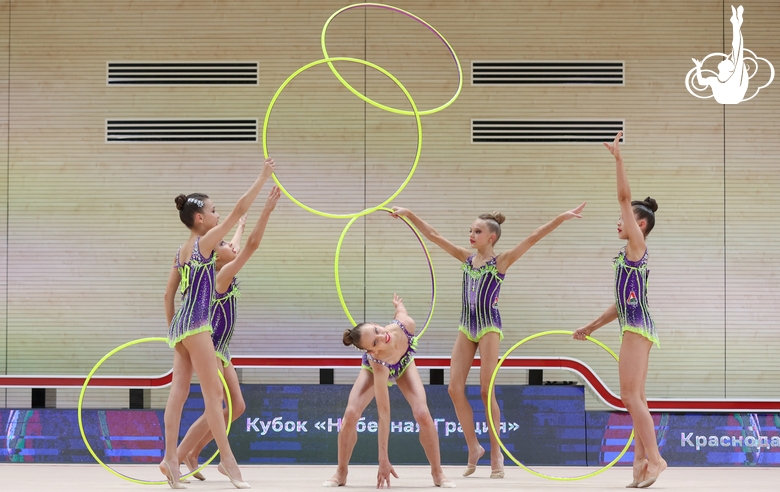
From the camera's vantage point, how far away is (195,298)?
18.1 feet

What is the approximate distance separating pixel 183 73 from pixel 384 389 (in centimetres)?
496

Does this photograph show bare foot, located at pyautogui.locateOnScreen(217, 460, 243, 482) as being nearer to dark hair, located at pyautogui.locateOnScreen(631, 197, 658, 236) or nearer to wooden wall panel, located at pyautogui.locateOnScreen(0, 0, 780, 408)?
dark hair, located at pyautogui.locateOnScreen(631, 197, 658, 236)

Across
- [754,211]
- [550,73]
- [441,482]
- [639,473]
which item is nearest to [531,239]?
[639,473]

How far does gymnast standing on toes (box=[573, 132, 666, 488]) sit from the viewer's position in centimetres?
566

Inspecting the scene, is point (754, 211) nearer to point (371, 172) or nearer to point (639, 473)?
point (371, 172)

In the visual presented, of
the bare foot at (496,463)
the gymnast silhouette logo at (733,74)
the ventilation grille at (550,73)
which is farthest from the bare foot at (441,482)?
the gymnast silhouette logo at (733,74)

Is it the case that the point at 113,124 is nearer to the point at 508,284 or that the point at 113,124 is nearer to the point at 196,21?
the point at 196,21

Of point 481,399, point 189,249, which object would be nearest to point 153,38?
point 189,249

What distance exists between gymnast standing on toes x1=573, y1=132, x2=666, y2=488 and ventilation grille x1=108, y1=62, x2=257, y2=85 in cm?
465

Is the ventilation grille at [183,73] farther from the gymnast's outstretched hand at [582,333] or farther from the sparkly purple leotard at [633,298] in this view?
the sparkly purple leotard at [633,298]

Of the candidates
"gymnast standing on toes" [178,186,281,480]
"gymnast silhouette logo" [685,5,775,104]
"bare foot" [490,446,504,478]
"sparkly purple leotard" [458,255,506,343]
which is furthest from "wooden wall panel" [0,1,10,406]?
"gymnast silhouette logo" [685,5,775,104]

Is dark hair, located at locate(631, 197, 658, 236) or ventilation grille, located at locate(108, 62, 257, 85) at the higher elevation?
ventilation grille, located at locate(108, 62, 257, 85)

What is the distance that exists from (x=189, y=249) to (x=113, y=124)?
4.07 m

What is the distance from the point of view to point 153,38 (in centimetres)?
909
